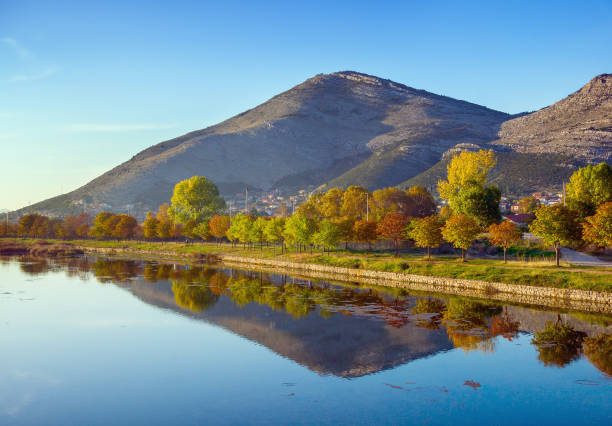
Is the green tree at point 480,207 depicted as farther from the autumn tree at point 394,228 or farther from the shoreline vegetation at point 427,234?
the autumn tree at point 394,228

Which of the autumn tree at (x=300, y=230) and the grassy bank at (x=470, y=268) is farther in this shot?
the autumn tree at (x=300, y=230)

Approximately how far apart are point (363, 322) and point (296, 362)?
10974mm

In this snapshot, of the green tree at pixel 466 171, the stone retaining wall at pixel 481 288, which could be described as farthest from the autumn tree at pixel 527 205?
the stone retaining wall at pixel 481 288

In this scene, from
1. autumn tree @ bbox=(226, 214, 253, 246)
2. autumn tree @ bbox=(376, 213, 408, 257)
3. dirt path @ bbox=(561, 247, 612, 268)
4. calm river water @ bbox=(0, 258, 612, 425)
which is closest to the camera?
calm river water @ bbox=(0, 258, 612, 425)

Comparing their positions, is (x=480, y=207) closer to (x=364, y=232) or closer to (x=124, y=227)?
(x=364, y=232)

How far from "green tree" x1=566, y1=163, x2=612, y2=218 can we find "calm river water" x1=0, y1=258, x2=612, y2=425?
98.2 ft

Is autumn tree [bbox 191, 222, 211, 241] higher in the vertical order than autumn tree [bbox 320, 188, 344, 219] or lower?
lower

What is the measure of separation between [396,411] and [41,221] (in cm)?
16703

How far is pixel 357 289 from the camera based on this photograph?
57719mm

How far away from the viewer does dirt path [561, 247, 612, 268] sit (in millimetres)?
54506

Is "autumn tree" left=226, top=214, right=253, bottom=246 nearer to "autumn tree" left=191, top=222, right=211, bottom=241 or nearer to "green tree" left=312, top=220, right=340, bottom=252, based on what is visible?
"autumn tree" left=191, top=222, right=211, bottom=241

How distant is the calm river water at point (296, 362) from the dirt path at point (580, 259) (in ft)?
49.7

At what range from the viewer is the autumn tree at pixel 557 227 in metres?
55.0

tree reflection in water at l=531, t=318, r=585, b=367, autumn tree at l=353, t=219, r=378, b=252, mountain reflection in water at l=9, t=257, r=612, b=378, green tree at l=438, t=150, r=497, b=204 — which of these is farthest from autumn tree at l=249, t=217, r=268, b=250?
tree reflection in water at l=531, t=318, r=585, b=367
